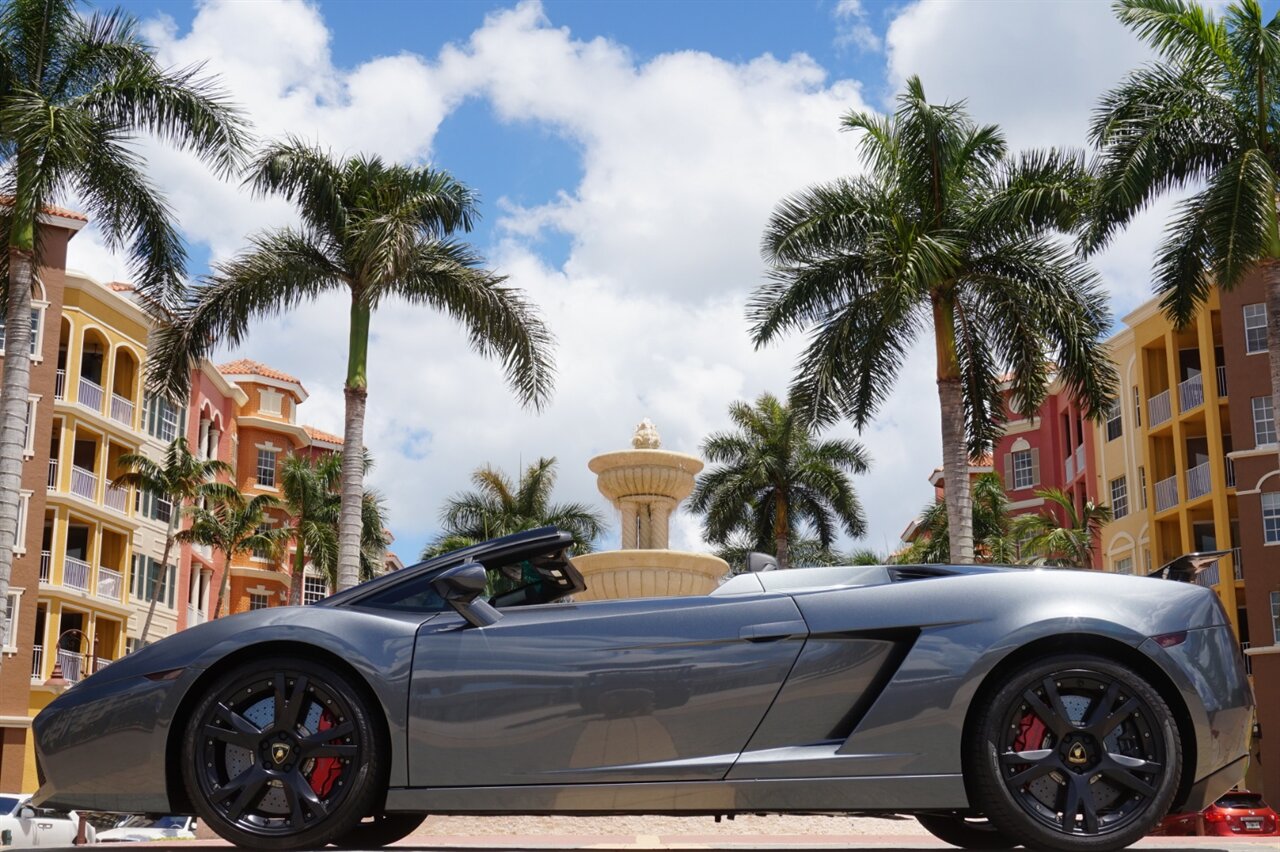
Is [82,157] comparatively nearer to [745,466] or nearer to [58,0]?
[58,0]

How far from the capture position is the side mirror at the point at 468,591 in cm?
441

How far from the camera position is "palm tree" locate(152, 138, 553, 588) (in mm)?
21703

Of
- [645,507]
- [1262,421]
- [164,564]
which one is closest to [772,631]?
[645,507]

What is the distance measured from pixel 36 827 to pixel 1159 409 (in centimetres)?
3683

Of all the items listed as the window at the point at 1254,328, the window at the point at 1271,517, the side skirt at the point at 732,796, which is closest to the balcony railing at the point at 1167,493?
the window at the point at 1271,517

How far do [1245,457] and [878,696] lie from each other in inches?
1502

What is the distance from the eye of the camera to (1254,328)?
39656mm

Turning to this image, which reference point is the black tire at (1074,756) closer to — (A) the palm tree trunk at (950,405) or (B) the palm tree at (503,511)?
(A) the palm tree trunk at (950,405)

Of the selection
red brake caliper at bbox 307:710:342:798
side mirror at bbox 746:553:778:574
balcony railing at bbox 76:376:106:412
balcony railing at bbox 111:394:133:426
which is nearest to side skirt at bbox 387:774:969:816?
red brake caliper at bbox 307:710:342:798

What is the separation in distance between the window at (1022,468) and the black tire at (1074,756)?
193 ft

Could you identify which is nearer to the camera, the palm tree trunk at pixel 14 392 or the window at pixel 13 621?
the palm tree trunk at pixel 14 392

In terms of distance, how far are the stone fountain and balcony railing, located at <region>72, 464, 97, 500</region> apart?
21289 millimetres

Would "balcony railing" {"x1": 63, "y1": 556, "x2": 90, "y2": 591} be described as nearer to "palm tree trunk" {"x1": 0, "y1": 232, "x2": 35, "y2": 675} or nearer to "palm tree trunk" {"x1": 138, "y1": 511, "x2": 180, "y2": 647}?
"palm tree trunk" {"x1": 138, "y1": 511, "x2": 180, "y2": 647}

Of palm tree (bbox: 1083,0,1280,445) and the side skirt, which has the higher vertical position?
palm tree (bbox: 1083,0,1280,445)
